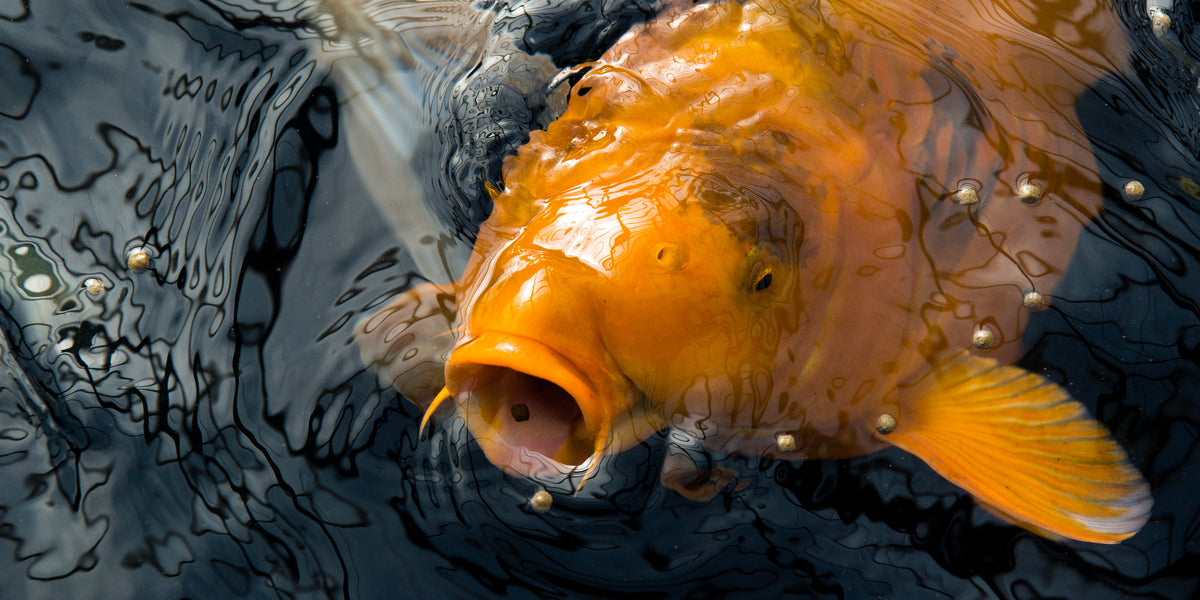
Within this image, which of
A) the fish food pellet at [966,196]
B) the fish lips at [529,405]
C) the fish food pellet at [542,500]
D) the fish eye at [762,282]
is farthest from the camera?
the fish food pellet at [966,196]

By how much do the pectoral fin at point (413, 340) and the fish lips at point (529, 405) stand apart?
0.18m

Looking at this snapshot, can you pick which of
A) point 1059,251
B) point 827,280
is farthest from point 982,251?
point 827,280

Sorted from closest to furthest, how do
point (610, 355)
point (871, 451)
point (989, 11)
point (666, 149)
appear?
point (610, 355), point (666, 149), point (871, 451), point (989, 11)

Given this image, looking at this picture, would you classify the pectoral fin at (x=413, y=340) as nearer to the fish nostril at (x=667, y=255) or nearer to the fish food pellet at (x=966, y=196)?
the fish nostril at (x=667, y=255)

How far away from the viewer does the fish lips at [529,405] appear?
1.15 metres

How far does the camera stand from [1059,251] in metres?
1.53

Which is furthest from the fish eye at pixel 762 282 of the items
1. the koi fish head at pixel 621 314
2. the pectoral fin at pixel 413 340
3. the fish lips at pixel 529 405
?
the pectoral fin at pixel 413 340

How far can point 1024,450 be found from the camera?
1456 mm

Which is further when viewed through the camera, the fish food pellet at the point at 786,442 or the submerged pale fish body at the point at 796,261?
the fish food pellet at the point at 786,442

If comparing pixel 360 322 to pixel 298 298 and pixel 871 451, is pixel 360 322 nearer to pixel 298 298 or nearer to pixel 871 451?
pixel 298 298

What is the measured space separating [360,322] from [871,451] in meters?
0.91

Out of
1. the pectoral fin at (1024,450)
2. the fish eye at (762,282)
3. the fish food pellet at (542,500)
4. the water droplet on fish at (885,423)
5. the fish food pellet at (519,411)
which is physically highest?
the fish food pellet at (519,411)

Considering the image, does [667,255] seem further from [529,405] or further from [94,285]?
[94,285]

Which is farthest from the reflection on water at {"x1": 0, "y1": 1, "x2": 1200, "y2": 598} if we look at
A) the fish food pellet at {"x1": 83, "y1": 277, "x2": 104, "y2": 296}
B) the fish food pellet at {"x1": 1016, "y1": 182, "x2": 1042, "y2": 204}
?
the fish food pellet at {"x1": 1016, "y1": 182, "x2": 1042, "y2": 204}
